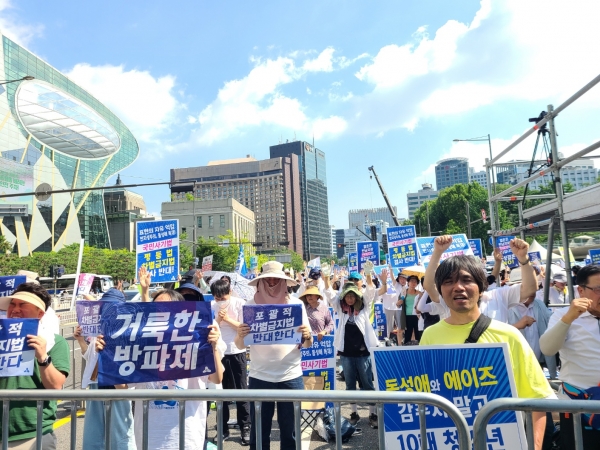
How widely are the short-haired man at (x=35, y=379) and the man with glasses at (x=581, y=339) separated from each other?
3497 mm

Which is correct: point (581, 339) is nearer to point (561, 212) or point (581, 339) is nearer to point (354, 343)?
point (561, 212)

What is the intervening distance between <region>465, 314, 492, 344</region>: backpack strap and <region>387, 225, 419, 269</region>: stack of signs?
29.1 feet

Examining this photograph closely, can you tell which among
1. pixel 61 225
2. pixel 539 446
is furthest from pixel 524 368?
pixel 61 225

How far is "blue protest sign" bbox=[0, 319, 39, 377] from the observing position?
309 centimetres

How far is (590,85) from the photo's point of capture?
408 cm

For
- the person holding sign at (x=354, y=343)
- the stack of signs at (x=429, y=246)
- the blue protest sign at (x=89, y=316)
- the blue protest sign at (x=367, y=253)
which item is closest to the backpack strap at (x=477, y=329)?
the person holding sign at (x=354, y=343)

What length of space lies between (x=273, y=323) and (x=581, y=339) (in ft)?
7.82

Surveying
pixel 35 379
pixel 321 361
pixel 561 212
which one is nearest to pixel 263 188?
pixel 321 361

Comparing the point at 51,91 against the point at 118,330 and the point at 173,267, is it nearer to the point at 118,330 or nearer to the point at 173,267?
the point at 173,267

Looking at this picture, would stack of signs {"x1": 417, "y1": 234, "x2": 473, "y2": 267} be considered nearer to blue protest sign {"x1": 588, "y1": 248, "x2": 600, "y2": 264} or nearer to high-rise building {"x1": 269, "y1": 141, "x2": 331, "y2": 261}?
blue protest sign {"x1": 588, "y1": 248, "x2": 600, "y2": 264}

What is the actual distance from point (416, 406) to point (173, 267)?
7.83m

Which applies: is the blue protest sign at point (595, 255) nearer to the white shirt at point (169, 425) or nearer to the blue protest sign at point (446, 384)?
the blue protest sign at point (446, 384)

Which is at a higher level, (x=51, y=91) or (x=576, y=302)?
(x=51, y=91)

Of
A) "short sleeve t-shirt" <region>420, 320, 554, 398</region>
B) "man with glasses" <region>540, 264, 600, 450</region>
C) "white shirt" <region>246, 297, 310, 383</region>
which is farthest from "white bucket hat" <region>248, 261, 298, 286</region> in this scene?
"man with glasses" <region>540, 264, 600, 450</region>
